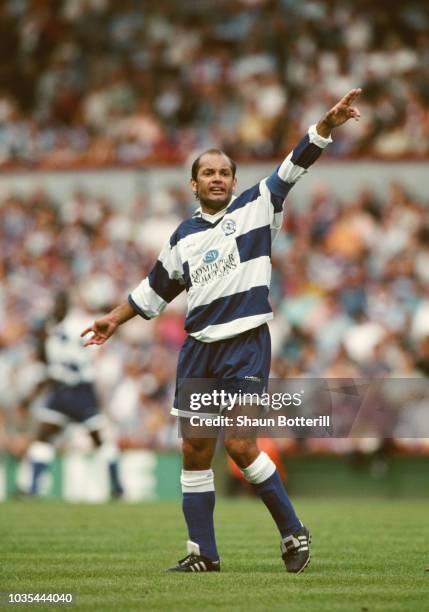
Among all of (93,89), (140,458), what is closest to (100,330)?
(140,458)

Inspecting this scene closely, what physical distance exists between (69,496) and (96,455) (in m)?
0.61

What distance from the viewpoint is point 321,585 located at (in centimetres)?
660

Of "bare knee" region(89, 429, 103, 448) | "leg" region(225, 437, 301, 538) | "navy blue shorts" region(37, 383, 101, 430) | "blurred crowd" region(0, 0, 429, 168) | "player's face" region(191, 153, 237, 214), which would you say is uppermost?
"blurred crowd" region(0, 0, 429, 168)

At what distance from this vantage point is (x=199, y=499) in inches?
292

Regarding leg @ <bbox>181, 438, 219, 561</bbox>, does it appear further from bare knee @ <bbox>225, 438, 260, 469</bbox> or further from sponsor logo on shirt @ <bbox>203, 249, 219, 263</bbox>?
sponsor logo on shirt @ <bbox>203, 249, 219, 263</bbox>

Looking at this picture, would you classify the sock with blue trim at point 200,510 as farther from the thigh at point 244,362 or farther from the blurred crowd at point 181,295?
the blurred crowd at point 181,295

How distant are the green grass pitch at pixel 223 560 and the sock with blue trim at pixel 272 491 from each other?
10.3 inches

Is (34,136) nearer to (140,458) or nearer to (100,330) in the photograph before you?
(140,458)

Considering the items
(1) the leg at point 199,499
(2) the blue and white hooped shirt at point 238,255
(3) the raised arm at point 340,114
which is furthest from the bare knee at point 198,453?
(3) the raised arm at point 340,114

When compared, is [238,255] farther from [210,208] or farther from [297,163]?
[297,163]

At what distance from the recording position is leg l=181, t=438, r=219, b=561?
7.39 m

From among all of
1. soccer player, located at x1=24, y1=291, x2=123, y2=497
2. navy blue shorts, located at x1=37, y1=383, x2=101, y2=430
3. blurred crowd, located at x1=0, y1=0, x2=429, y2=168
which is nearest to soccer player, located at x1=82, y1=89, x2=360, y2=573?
soccer player, located at x1=24, y1=291, x2=123, y2=497

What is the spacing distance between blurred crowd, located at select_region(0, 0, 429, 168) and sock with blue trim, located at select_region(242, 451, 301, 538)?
12.1 meters

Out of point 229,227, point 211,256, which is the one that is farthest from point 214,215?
point 211,256
